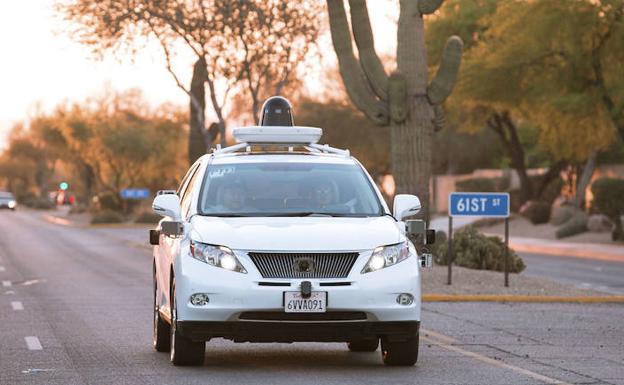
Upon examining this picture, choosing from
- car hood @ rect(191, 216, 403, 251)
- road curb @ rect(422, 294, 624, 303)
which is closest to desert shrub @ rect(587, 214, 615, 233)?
road curb @ rect(422, 294, 624, 303)

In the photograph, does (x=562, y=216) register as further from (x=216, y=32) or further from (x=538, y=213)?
(x=216, y=32)

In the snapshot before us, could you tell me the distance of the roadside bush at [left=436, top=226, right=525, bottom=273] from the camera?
27688 millimetres

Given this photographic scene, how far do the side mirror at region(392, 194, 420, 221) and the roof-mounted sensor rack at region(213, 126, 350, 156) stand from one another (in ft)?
3.65

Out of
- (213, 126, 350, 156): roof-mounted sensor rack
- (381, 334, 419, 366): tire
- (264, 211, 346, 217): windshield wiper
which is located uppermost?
(213, 126, 350, 156): roof-mounted sensor rack

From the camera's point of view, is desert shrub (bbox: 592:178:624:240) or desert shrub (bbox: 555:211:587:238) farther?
desert shrub (bbox: 555:211:587:238)

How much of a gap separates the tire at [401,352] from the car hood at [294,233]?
0.97 m

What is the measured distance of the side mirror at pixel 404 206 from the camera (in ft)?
44.2

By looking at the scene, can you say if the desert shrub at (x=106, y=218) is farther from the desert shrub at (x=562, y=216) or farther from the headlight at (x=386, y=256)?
the headlight at (x=386, y=256)

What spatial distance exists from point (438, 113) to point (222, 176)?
13147 millimetres

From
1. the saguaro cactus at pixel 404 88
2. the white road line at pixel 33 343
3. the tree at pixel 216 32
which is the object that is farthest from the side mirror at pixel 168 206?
the tree at pixel 216 32

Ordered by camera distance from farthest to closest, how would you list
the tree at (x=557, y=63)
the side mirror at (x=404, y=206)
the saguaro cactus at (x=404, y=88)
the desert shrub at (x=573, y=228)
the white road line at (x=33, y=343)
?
1. the desert shrub at (x=573, y=228)
2. the tree at (x=557, y=63)
3. the saguaro cactus at (x=404, y=88)
4. the white road line at (x=33, y=343)
5. the side mirror at (x=404, y=206)

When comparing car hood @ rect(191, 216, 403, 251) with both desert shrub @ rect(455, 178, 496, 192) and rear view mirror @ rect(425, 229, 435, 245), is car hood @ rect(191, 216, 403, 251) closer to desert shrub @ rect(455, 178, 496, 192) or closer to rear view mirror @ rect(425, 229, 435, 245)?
rear view mirror @ rect(425, 229, 435, 245)

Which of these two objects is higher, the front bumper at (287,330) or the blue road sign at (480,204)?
the blue road sign at (480,204)

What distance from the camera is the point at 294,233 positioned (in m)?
12.5
